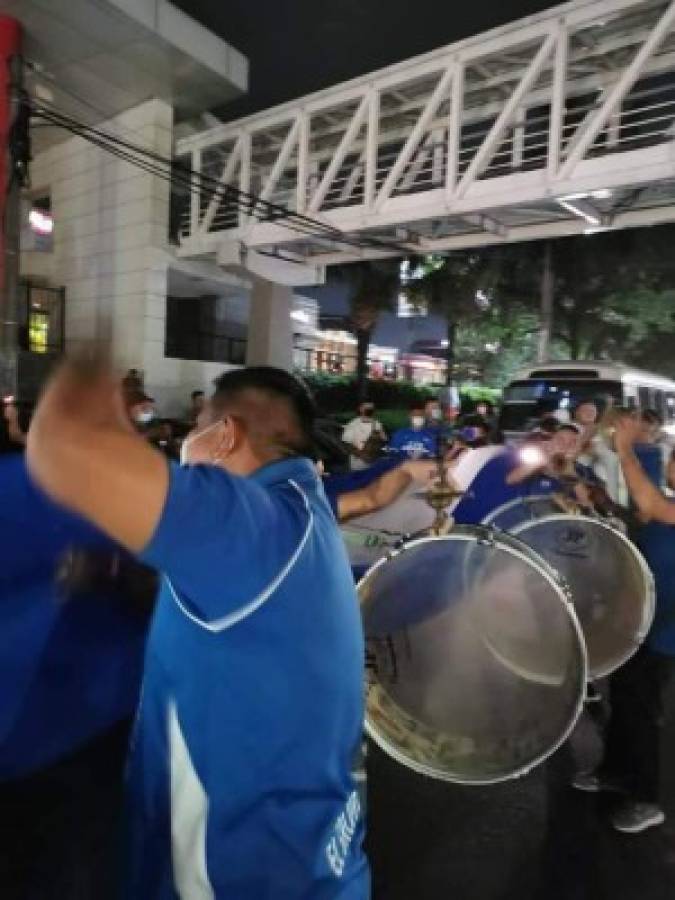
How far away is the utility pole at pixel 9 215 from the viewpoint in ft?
33.6

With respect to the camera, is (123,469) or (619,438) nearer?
(123,469)

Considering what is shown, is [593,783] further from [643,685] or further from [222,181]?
[222,181]

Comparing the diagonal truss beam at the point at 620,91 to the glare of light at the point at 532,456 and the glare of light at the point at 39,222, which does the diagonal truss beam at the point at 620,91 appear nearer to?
the glare of light at the point at 532,456

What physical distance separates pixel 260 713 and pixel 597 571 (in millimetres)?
2993

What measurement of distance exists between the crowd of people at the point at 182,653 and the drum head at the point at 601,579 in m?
2.13

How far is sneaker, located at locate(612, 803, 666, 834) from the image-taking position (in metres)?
3.45

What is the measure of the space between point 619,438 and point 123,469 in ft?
9.70

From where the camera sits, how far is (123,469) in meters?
1.05

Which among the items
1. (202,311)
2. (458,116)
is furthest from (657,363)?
(458,116)

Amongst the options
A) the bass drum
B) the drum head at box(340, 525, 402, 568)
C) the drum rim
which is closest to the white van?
the drum head at box(340, 525, 402, 568)

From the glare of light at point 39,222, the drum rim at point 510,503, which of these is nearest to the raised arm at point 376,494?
the drum rim at point 510,503

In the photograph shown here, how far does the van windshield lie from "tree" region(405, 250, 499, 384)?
319 inches

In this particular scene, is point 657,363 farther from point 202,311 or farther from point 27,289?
point 27,289

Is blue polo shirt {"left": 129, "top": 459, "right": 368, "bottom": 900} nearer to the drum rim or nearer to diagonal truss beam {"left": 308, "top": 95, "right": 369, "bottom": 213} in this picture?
the drum rim
